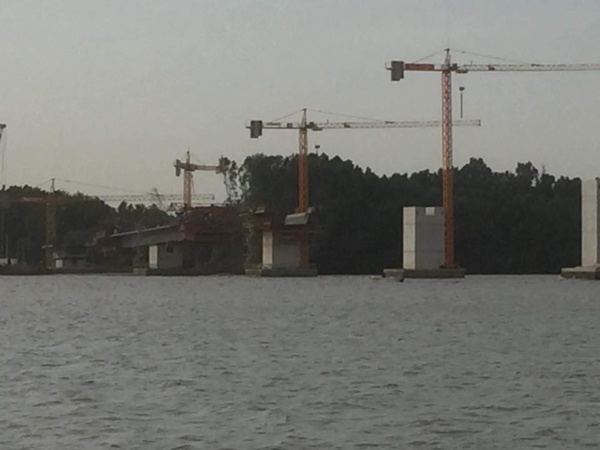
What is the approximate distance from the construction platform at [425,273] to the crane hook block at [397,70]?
27820 millimetres

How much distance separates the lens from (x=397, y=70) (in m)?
183

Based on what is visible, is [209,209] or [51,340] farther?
[209,209]

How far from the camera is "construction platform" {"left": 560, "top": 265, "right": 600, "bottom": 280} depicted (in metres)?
157

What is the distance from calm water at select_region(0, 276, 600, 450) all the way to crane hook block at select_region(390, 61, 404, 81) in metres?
106

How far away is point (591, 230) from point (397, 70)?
3833 cm

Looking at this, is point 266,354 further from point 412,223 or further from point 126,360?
point 412,223

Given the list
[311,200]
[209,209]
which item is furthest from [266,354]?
[209,209]

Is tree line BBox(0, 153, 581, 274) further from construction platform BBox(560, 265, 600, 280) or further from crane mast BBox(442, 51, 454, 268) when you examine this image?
construction platform BBox(560, 265, 600, 280)

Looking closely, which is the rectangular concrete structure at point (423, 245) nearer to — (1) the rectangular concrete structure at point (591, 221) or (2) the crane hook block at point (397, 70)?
(1) the rectangular concrete structure at point (591, 221)

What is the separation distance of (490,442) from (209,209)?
17019cm

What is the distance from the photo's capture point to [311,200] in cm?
18575

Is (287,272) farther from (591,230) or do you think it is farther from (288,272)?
(591,230)

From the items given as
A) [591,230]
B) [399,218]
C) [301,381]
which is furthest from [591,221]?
[301,381]

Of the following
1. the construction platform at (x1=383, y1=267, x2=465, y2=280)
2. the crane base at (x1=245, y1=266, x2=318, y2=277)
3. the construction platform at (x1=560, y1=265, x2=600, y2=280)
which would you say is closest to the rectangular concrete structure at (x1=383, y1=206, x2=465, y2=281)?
the construction platform at (x1=383, y1=267, x2=465, y2=280)
